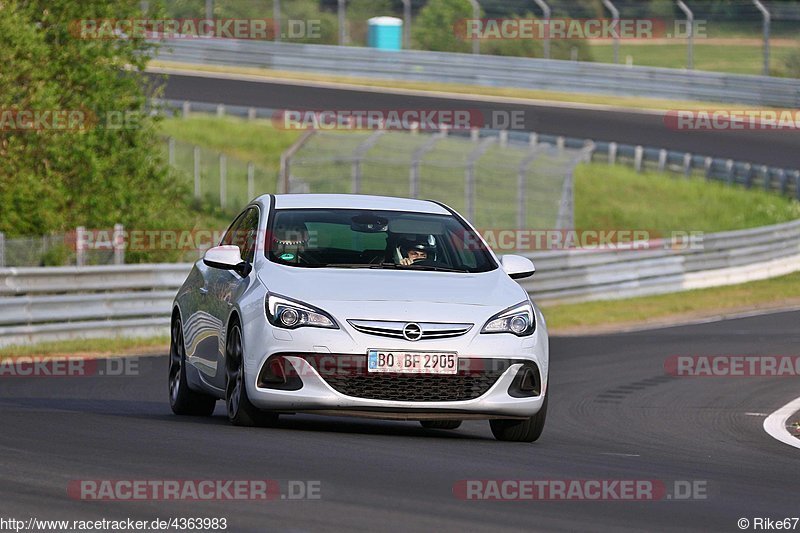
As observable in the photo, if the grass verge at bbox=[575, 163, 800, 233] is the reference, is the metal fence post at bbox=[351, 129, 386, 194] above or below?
above

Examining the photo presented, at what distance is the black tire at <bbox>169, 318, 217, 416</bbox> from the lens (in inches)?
444

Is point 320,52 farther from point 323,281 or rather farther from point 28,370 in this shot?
point 323,281

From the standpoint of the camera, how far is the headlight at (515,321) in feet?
31.2

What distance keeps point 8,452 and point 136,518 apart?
204cm

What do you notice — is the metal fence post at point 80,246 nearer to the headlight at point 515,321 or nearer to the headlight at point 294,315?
the headlight at point 294,315

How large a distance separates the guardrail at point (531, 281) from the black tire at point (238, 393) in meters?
8.67

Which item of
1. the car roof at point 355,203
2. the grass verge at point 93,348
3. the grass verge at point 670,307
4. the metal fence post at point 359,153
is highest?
the car roof at point 355,203

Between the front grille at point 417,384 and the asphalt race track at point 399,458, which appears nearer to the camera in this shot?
the asphalt race track at point 399,458

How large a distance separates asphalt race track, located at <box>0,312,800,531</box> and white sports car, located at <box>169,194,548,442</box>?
0.23 meters

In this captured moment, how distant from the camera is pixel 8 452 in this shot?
824 cm

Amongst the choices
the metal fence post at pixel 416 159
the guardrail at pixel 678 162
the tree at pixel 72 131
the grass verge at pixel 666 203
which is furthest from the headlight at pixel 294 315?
the guardrail at pixel 678 162

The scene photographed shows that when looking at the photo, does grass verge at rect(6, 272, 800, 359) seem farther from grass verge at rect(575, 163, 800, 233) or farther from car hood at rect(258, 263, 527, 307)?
car hood at rect(258, 263, 527, 307)

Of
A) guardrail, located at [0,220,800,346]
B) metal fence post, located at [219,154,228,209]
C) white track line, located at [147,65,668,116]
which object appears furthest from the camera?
white track line, located at [147,65,668,116]

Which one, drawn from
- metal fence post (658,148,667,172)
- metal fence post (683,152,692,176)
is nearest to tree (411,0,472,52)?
metal fence post (658,148,667,172)
